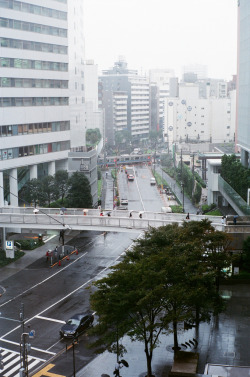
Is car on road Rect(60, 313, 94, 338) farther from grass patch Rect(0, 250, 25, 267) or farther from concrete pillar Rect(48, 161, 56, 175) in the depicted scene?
concrete pillar Rect(48, 161, 56, 175)

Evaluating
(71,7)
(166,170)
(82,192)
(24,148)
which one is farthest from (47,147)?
(166,170)

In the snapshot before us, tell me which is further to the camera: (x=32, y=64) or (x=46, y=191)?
(x=32, y=64)

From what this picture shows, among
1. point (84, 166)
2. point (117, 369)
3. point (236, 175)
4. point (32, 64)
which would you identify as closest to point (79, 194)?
point (84, 166)

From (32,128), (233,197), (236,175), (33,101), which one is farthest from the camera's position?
(32,128)

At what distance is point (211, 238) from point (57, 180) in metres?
41.7

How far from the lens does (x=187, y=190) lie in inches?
3969

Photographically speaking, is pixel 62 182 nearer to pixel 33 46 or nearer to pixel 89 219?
pixel 33 46

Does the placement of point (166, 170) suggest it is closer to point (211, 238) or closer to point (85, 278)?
point (85, 278)

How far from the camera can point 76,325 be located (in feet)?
118

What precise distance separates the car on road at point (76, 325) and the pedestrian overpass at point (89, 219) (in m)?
12.7

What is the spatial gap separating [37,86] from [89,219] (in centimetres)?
3320

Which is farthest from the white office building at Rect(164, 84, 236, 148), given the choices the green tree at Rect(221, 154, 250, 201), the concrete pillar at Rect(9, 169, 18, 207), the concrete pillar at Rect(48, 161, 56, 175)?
the concrete pillar at Rect(9, 169, 18, 207)

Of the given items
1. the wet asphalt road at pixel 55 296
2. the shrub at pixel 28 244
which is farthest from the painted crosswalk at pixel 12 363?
the shrub at pixel 28 244

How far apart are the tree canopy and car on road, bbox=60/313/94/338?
245 inches
